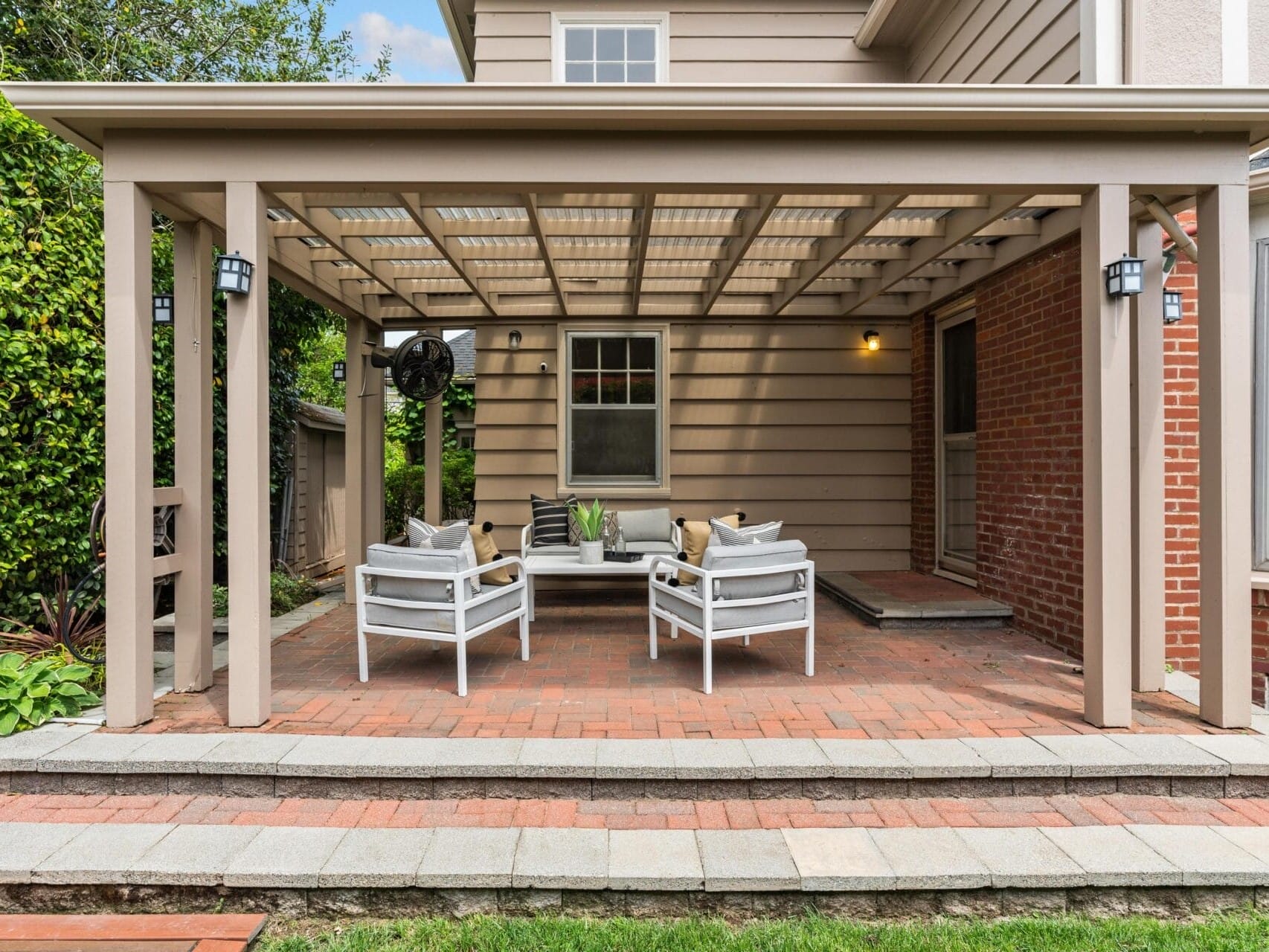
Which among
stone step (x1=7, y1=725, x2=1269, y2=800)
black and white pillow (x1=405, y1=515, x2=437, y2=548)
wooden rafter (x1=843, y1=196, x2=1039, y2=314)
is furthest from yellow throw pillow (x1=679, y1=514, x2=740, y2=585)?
wooden rafter (x1=843, y1=196, x2=1039, y2=314)

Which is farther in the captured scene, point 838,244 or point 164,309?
point 838,244

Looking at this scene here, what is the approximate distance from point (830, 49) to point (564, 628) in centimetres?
571

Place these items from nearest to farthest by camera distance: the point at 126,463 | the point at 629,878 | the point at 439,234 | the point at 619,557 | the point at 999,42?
the point at 629,878, the point at 126,463, the point at 439,234, the point at 999,42, the point at 619,557

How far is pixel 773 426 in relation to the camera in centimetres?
709

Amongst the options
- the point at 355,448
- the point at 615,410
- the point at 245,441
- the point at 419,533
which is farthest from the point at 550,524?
the point at 245,441

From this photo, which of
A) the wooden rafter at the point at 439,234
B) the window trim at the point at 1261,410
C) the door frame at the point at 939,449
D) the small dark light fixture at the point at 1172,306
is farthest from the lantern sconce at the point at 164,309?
the window trim at the point at 1261,410

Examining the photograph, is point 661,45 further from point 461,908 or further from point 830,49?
point 461,908

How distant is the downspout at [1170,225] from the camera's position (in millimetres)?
3445

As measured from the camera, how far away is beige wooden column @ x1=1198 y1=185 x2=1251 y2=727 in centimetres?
→ 320

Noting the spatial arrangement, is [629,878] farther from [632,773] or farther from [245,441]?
[245,441]

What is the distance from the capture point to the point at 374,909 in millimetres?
2322

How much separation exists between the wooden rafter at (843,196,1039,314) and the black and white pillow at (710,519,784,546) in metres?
2.16

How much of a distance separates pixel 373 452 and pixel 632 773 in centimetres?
460

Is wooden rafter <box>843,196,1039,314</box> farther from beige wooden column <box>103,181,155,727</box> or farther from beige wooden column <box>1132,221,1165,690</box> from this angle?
beige wooden column <box>103,181,155,727</box>
